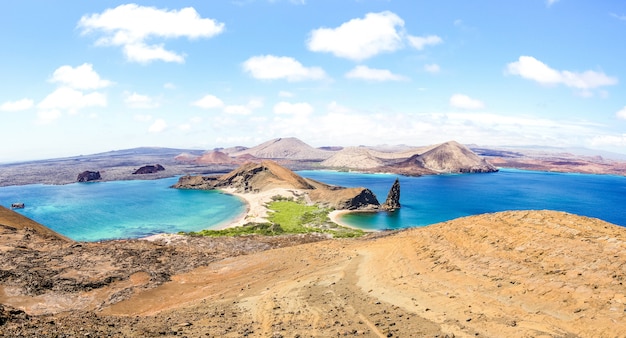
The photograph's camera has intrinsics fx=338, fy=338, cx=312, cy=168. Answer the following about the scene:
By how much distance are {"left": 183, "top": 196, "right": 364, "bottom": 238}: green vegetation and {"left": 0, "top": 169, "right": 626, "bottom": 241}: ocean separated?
679 centimetres

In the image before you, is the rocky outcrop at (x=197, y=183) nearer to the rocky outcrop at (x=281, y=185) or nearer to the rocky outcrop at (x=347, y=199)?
the rocky outcrop at (x=281, y=185)

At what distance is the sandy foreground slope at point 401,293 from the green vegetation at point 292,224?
29156mm

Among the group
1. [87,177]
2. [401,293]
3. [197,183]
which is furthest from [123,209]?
[87,177]

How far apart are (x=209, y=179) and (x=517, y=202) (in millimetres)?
110871

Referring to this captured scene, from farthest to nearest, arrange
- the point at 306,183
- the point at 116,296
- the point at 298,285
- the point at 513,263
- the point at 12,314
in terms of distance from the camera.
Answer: the point at 306,183 < the point at 116,296 < the point at 298,285 < the point at 513,263 < the point at 12,314

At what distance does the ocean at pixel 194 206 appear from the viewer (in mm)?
70062

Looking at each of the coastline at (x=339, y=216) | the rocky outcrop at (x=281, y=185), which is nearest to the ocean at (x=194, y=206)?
the coastline at (x=339, y=216)

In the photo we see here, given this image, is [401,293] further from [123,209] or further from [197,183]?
[197,183]

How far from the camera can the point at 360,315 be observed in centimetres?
1516

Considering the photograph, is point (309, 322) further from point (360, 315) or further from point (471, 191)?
point (471, 191)

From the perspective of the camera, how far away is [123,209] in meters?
88.8

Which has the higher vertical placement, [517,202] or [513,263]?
[513,263]

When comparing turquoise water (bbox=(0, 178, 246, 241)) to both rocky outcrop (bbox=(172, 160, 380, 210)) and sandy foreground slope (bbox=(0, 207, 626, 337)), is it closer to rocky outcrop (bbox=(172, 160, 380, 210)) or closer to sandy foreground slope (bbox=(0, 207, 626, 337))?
rocky outcrop (bbox=(172, 160, 380, 210))

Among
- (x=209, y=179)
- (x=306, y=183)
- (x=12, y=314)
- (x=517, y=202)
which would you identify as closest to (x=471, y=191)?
(x=517, y=202)
